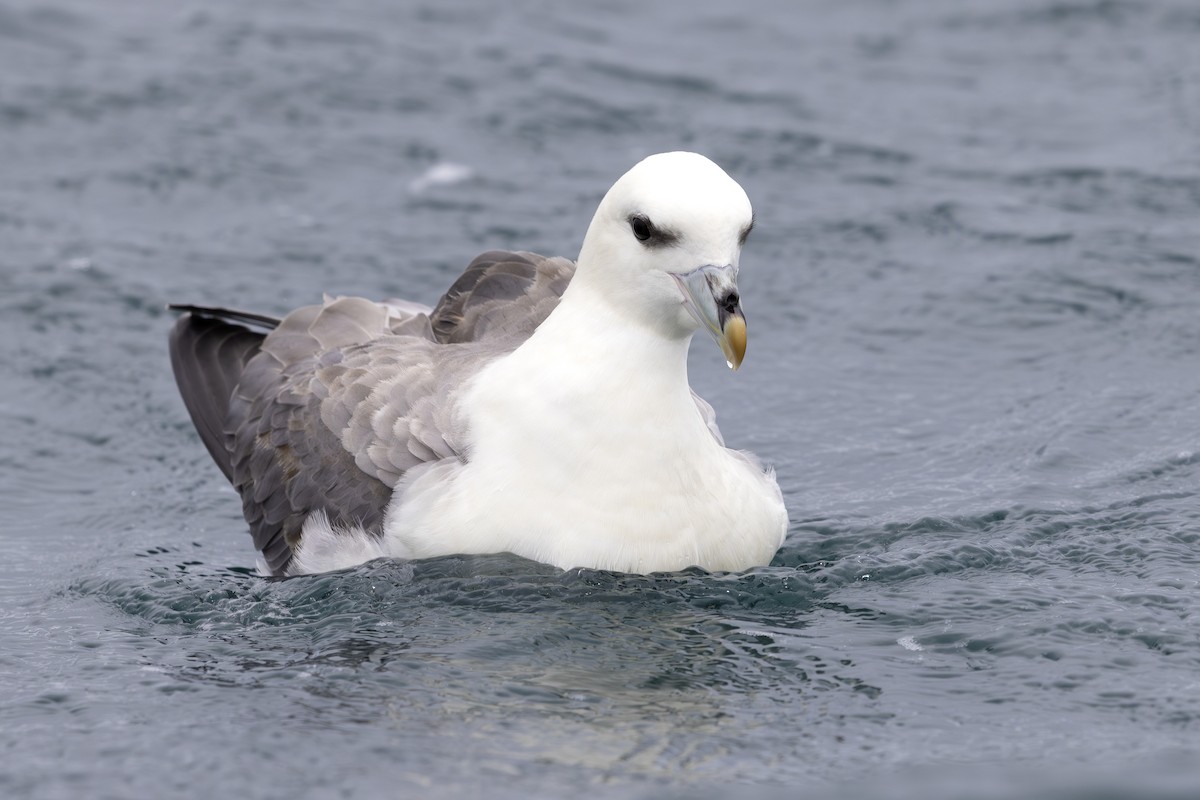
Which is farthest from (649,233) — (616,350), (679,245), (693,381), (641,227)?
(693,381)

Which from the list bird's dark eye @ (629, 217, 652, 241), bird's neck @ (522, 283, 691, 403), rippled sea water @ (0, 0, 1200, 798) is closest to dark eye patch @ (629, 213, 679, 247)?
bird's dark eye @ (629, 217, 652, 241)

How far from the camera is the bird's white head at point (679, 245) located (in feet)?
20.7

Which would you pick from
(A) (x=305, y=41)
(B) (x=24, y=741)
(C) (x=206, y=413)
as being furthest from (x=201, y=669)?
(A) (x=305, y=41)

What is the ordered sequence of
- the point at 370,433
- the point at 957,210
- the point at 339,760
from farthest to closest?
the point at 957,210 → the point at 370,433 → the point at 339,760

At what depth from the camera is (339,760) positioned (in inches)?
225

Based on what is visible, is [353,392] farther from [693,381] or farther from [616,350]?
[693,381]

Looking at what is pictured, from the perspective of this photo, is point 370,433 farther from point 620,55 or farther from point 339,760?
point 620,55

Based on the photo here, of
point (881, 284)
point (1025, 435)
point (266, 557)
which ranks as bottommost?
point (266, 557)

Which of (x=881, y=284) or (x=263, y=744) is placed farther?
(x=881, y=284)

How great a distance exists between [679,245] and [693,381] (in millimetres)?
3992

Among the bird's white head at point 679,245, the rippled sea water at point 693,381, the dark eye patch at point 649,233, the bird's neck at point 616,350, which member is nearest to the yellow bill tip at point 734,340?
the bird's white head at point 679,245

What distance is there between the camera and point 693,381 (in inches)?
408

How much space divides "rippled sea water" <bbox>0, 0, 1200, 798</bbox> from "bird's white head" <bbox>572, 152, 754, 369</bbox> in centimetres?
104

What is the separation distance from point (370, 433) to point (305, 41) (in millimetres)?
8236
